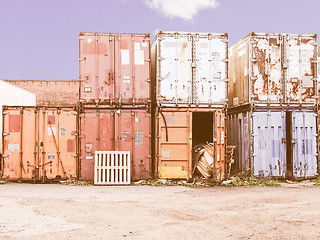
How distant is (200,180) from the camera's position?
47.6ft

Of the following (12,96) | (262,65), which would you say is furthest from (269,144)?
(12,96)

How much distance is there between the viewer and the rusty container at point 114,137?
14398 mm

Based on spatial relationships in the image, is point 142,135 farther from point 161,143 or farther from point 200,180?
point 200,180

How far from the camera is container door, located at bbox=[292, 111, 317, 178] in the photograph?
591 inches

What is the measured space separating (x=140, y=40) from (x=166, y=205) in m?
6.70

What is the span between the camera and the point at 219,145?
14.6m

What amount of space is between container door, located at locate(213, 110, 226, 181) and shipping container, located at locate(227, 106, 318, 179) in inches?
40.3

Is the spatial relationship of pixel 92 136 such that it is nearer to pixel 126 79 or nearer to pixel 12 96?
pixel 126 79

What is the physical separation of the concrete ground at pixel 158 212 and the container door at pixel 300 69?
367 centimetres

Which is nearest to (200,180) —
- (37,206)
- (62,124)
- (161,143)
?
(161,143)

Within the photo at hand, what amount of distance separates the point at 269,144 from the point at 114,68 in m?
6.30

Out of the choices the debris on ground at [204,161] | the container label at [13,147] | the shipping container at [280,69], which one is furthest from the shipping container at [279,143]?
the container label at [13,147]

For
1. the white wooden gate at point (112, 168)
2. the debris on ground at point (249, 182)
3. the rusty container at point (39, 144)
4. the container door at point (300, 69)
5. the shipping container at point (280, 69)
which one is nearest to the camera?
the white wooden gate at point (112, 168)

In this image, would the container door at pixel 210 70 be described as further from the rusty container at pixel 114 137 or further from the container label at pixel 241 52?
the rusty container at pixel 114 137
